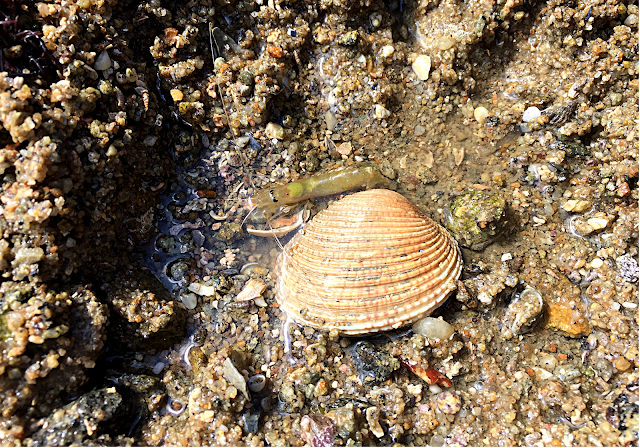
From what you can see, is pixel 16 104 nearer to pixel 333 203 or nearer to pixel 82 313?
pixel 82 313

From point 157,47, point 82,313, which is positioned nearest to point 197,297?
point 82,313

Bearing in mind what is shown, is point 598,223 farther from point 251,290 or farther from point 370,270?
point 251,290

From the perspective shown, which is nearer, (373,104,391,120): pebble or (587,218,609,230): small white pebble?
(587,218,609,230): small white pebble

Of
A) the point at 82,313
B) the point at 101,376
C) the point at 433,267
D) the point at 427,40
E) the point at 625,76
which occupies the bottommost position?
the point at 101,376

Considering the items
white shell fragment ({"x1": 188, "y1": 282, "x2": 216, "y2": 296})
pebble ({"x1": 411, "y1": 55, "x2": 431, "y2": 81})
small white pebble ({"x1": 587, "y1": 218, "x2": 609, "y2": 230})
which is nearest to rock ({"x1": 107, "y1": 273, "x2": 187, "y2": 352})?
white shell fragment ({"x1": 188, "y1": 282, "x2": 216, "y2": 296})

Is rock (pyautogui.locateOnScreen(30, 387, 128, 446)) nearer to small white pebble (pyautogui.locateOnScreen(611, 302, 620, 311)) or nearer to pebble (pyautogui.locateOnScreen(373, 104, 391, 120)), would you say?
pebble (pyautogui.locateOnScreen(373, 104, 391, 120))

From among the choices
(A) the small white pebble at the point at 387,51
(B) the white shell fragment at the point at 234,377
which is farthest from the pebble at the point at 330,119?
(B) the white shell fragment at the point at 234,377

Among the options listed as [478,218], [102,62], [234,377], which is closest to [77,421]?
[234,377]

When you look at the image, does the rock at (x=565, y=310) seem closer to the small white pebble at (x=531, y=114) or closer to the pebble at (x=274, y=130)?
the small white pebble at (x=531, y=114)
